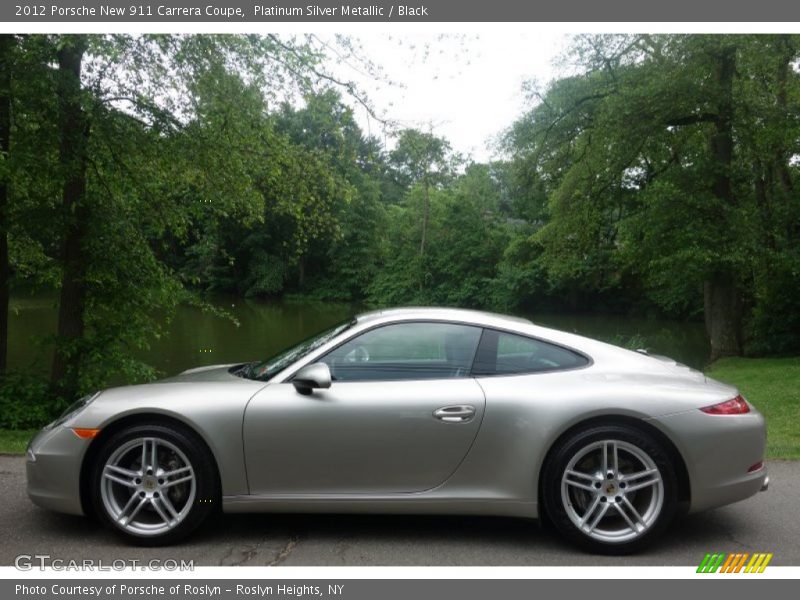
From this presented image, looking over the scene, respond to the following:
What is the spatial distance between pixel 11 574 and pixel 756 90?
2090cm

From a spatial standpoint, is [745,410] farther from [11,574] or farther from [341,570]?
[11,574]

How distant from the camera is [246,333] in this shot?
1118 inches

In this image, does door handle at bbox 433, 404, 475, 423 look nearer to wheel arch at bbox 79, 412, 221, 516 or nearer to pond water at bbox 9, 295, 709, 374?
wheel arch at bbox 79, 412, 221, 516

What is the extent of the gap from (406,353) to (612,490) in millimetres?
1392

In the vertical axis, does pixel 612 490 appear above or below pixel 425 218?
below

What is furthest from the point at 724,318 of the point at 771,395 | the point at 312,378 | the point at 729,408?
the point at 312,378

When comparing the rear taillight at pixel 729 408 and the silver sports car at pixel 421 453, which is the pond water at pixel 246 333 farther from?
the silver sports car at pixel 421 453

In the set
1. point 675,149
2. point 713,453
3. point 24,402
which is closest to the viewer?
point 713,453

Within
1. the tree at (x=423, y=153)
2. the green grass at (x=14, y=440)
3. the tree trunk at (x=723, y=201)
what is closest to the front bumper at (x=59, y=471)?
the green grass at (x=14, y=440)

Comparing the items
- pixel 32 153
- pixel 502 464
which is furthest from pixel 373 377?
pixel 32 153

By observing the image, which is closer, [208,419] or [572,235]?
[208,419]

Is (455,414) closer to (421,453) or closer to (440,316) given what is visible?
(421,453)

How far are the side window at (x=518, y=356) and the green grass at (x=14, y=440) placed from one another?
439 centimetres

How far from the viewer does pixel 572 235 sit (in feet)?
76.8
